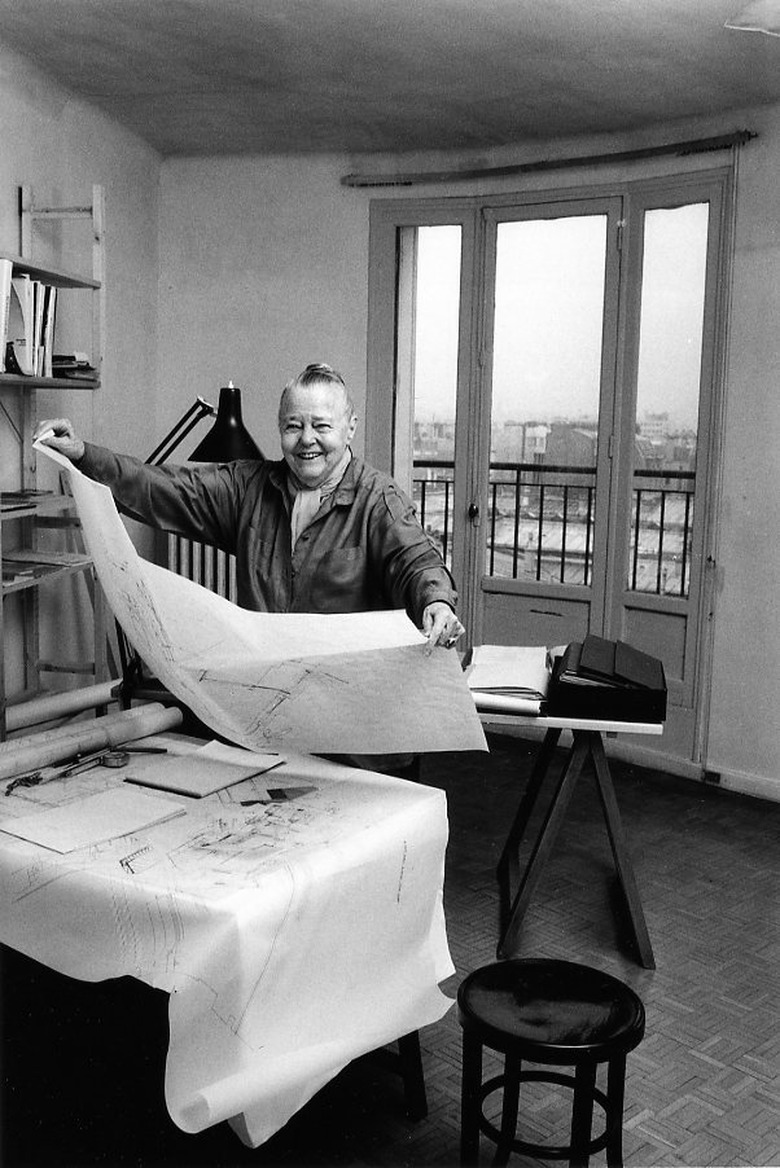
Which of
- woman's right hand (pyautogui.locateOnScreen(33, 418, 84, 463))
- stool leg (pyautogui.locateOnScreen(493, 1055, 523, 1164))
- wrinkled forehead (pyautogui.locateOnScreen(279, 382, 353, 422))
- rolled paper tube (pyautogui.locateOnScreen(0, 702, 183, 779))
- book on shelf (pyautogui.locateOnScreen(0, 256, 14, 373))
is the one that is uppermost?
book on shelf (pyautogui.locateOnScreen(0, 256, 14, 373))

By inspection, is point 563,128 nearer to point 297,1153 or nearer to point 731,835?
point 731,835

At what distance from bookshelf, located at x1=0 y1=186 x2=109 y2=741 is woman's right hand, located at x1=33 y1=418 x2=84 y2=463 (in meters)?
1.56

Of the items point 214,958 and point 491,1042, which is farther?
point 491,1042

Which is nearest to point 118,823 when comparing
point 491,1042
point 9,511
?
point 491,1042

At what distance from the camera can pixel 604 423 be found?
4.80 m

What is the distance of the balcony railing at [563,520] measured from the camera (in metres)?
4.72

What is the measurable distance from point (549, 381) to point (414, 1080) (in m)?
3.42

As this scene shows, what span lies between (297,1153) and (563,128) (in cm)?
397

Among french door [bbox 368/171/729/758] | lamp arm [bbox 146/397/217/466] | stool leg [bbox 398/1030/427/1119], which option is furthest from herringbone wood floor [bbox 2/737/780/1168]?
lamp arm [bbox 146/397/217/466]

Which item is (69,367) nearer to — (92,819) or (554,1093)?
(92,819)

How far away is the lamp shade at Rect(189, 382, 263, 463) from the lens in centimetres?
441

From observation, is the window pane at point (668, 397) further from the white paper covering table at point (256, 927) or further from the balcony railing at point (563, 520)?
the white paper covering table at point (256, 927)

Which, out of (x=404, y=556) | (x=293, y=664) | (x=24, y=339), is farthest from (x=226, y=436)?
(x=293, y=664)

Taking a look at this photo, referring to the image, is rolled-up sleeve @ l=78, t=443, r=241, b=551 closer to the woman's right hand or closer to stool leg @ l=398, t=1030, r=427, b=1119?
the woman's right hand
